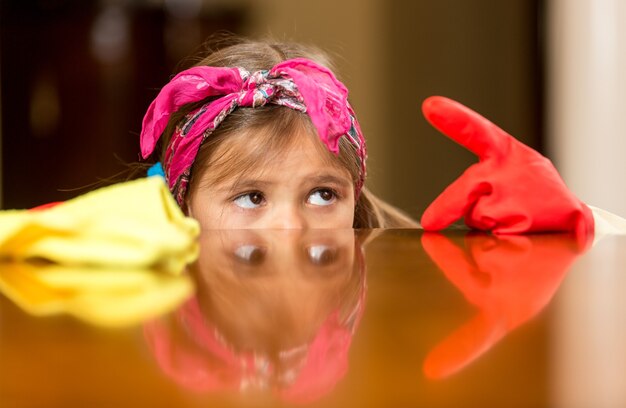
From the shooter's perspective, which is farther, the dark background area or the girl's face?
the dark background area

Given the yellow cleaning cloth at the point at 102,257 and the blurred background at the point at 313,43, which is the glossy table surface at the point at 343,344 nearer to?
the yellow cleaning cloth at the point at 102,257

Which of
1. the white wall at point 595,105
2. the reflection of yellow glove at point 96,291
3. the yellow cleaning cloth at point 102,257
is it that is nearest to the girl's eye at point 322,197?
the yellow cleaning cloth at point 102,257

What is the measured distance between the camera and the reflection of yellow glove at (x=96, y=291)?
280 mm

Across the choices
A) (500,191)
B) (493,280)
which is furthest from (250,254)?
→ (500,191)

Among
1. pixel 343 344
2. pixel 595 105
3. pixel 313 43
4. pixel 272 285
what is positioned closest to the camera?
pixel 343 344

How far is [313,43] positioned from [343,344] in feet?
9.64

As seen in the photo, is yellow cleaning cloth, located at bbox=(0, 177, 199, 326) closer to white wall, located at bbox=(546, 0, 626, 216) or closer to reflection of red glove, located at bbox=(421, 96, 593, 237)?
reflection of red glove, located at bbox=(421, 96, 593, 237)

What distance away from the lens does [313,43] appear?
3092mm

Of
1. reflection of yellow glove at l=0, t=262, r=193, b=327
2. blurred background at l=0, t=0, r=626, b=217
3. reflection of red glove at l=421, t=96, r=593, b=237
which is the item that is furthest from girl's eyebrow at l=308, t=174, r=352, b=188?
blurred background at l=0, t=0, r=626, b=217

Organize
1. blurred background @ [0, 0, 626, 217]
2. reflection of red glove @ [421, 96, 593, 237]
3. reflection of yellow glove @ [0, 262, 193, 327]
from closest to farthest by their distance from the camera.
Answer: reflection of yellow glove @ [0, 262, 193, 327] < reflection of red glove @ [421, 96, 593, 237] < blurred background @ [0, 0, 626, 217]

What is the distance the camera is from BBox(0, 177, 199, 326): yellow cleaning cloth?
0.30 metres

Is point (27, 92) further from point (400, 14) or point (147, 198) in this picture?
point (147, 198)

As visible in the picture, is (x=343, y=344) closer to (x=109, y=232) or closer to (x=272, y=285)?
(x=272, y=285)

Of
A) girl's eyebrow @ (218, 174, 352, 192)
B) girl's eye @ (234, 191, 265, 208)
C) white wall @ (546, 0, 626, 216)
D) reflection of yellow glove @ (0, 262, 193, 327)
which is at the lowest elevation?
white wall @ (546, 0, 626, 216)
